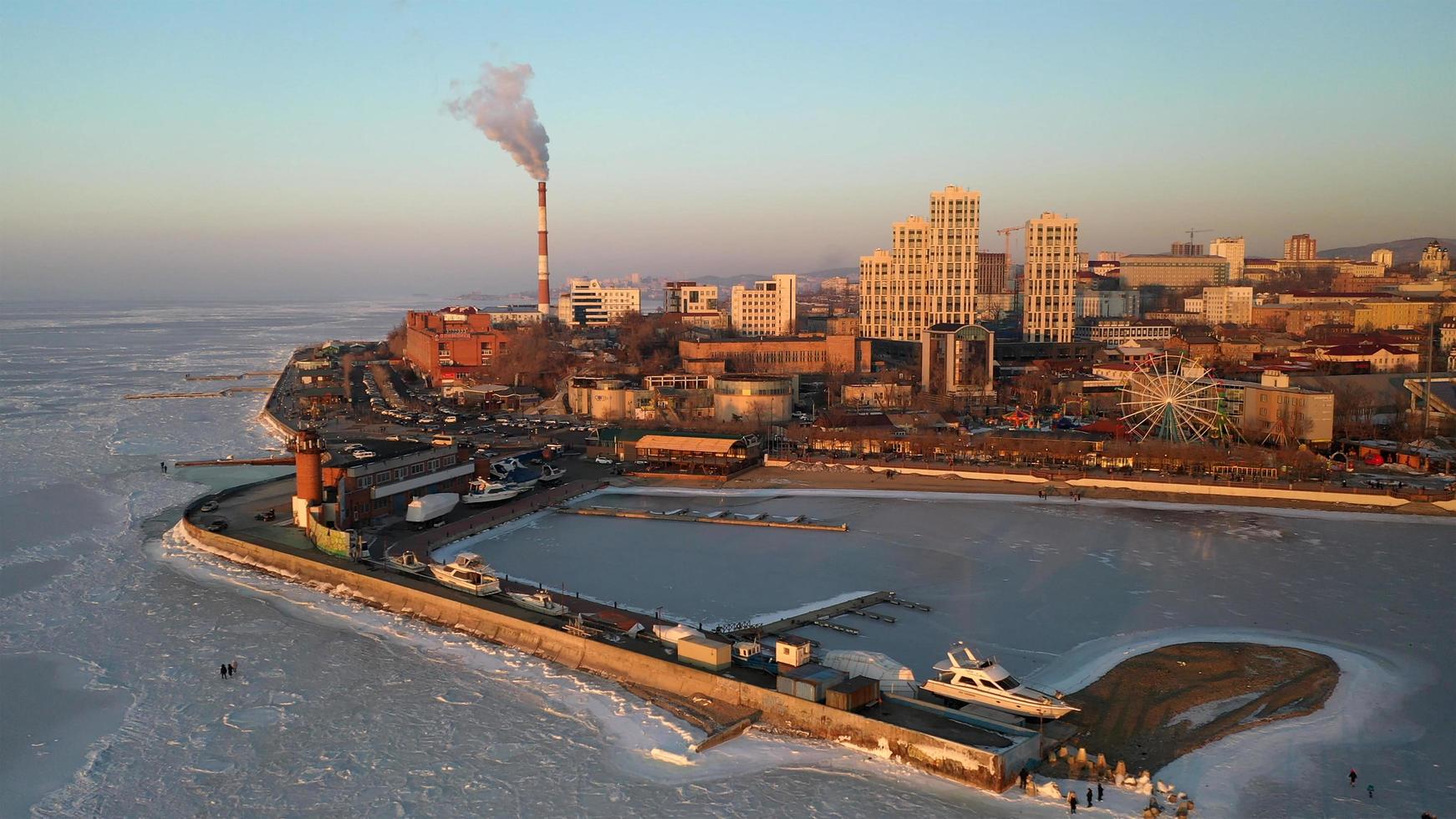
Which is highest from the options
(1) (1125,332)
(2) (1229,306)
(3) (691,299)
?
(3) (691,299)

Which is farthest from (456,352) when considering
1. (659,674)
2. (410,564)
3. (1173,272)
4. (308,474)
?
(1173,272)

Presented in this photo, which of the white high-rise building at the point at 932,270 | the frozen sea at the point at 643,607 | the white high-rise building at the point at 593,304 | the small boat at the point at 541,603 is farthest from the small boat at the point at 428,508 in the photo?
the white high-rise building at the point at 593,304

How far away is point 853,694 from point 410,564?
20.0 ft

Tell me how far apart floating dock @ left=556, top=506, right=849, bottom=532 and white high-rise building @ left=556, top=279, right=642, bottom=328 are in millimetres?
38352

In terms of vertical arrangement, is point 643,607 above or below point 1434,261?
below

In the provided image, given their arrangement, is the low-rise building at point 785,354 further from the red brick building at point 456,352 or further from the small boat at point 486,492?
the small boat at point 486,492

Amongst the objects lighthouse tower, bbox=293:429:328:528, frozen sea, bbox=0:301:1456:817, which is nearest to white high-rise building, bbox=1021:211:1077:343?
frozen sea, bbox=0:301:1456:817

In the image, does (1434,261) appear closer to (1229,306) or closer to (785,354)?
(1229,306)

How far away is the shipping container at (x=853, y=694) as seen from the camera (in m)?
7.91

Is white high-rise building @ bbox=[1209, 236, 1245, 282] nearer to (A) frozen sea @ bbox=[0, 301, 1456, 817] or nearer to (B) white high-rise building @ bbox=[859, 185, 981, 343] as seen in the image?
(B) white high-rise building @ bbox=[859, 185, 981, 343]

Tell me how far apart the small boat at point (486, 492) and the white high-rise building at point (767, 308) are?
31932 millimetres

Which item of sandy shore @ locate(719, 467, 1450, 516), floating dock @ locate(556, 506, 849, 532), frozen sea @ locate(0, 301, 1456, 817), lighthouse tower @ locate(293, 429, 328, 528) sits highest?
lighthouse tower @ locate(293, 429, 328, 528)

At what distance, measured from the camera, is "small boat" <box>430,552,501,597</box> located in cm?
1113

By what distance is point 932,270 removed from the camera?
41.1 meters
